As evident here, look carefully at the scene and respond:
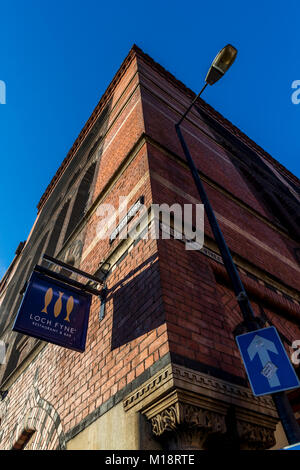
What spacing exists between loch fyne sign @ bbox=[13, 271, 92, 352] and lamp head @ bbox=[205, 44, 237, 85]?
333cm

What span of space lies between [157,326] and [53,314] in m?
1.33

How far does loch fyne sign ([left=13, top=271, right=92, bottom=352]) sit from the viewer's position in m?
3.14

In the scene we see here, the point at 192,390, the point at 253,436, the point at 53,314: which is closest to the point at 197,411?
the point at 192,390

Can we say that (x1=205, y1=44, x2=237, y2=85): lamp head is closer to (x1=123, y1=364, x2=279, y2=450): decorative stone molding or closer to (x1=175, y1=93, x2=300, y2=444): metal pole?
(x1=175, y1=93, x2=300, y2=444): metal pole

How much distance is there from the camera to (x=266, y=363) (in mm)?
2053

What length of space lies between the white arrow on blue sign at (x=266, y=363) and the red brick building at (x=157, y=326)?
0.45m

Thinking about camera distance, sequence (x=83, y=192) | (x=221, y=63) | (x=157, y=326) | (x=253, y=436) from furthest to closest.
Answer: (x=83, y=192) → (x=221, y=63) → (x=157, y=326) → (x=253, y=436)

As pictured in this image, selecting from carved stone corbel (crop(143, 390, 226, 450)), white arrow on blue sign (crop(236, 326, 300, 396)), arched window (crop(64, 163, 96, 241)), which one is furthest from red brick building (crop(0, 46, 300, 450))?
arched window (crop(64, 163, 96, 241))

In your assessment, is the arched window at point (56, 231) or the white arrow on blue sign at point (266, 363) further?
the arched window at point (56, 231)

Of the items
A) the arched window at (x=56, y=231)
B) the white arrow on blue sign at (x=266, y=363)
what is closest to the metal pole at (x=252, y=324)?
the white arrow on blue sign at (x=266, y=363)

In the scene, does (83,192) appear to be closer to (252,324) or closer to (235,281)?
(235,281)

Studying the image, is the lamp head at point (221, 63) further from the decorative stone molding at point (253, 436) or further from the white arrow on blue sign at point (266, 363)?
the decorative stone molding at point (253, 436)

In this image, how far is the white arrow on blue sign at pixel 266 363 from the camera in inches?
→ 76.5

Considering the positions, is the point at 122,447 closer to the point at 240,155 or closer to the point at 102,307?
the point at 102,307
